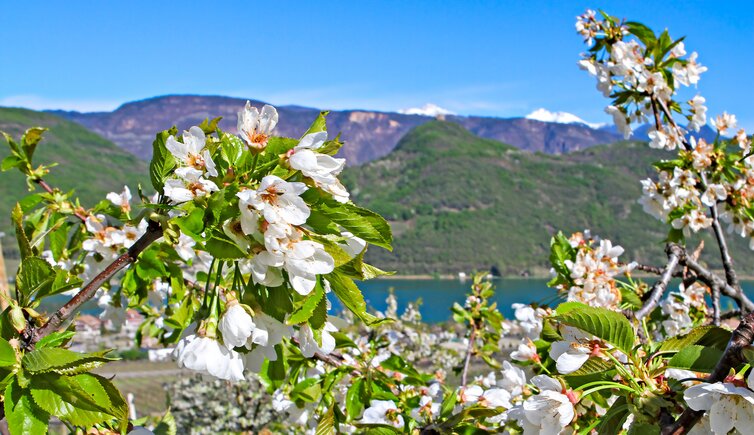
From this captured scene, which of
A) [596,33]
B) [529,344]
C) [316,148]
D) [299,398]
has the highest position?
[596,33]

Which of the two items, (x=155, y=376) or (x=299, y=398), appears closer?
(x=299, y=398)

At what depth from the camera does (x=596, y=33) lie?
10.6 feet

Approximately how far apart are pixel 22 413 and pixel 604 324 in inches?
31.4

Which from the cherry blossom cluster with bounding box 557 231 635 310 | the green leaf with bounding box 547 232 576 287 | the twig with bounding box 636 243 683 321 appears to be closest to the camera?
the twig with bounding box 636 243 683 321

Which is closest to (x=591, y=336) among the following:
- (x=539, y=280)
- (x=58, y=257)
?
(x=58, y=257)

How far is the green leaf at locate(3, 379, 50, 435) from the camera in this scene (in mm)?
822

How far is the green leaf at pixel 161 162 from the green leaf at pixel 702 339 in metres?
0.81

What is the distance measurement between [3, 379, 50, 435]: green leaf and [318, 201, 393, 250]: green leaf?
1.43 feet

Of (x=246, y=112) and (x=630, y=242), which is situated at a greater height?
(x=246, y=112)

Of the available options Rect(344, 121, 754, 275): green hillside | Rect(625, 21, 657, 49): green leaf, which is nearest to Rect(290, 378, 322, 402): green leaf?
Rect(625, 21, 657, 49): green leaf

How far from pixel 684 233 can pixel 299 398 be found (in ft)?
6.49

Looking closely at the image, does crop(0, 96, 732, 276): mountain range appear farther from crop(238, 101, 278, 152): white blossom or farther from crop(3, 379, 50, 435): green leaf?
crop(3, 379, 50, 435): green leaf

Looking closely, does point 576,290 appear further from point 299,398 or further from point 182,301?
point 182,301

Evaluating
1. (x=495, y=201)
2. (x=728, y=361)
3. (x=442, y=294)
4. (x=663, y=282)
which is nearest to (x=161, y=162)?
(x=728, y=361)
